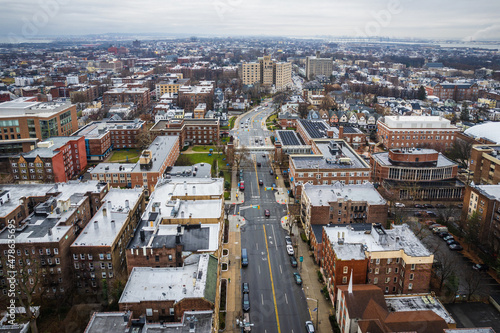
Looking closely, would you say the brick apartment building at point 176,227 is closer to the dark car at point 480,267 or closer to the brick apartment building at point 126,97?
the dark car at point 480,267

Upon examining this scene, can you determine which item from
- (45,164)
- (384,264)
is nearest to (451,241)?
(384,264)

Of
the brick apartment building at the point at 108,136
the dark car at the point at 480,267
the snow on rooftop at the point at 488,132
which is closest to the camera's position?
the dark car at the point at 480,267

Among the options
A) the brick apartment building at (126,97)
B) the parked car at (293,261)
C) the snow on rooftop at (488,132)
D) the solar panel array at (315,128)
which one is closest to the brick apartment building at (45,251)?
the parked car at (293,261)

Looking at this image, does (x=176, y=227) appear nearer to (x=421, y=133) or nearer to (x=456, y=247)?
(x=456, y=247)

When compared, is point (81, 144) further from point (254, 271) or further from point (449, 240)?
A: point (449, 240)

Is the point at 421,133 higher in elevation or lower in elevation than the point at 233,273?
Answer: higher

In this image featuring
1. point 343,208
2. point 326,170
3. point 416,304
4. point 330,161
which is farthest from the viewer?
point 330,161
